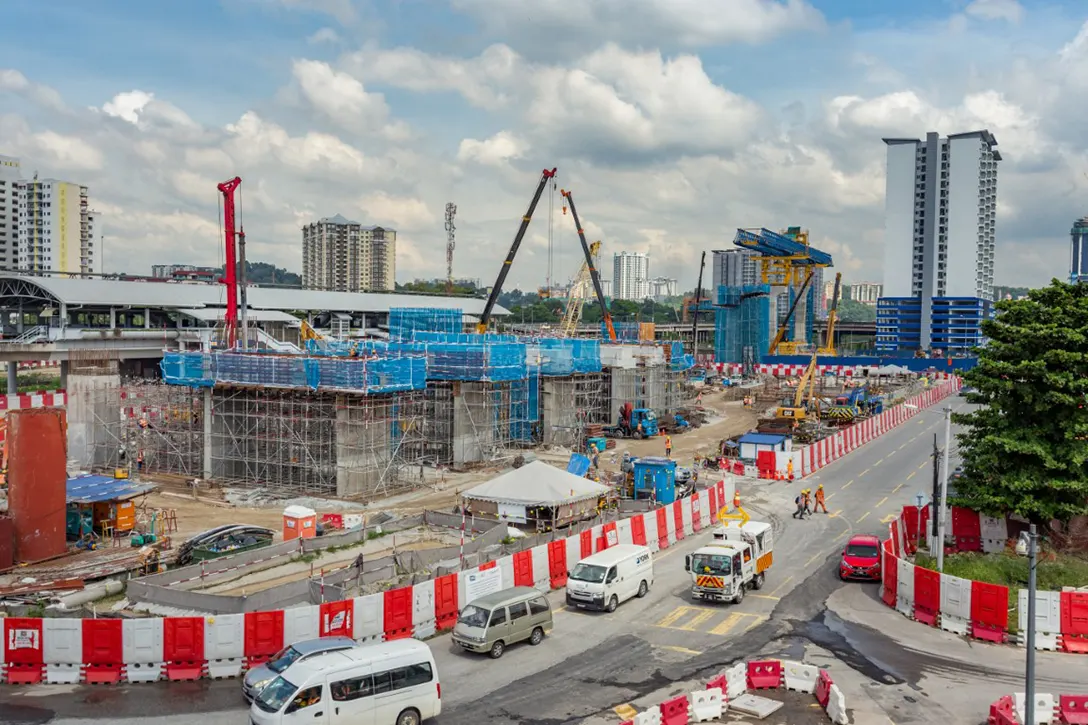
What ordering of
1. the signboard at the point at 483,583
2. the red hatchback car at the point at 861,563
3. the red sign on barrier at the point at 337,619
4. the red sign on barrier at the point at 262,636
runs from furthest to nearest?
the red hatchback car at the point at 861,563
the signboard at the point at 483,583
the red sign on barrier at the point at 337,619
the red sign on barrier at the point at 262,636

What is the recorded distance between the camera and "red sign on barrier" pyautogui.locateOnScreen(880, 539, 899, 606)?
24.1 m

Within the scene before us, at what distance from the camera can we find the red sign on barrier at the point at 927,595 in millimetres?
22359

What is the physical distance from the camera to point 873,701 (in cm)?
1744

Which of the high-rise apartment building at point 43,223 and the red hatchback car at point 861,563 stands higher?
the high-rise apartment building at point 43,223

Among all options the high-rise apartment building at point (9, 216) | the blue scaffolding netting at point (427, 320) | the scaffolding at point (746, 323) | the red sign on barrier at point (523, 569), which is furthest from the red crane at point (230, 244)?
the high-rise apartment building at point (9, 216)

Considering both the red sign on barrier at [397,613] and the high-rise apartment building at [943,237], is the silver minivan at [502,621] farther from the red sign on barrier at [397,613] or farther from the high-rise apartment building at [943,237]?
the high-rise apartment building at [943,237]

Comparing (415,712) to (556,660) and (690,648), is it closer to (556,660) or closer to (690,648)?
(556,660)

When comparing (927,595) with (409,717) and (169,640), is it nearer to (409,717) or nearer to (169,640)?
(409,717)

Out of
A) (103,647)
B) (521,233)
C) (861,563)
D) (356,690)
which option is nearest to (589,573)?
(861,563)

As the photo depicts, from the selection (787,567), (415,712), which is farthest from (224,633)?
(787,567)

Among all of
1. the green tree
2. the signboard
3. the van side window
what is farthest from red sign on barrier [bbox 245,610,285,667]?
the green tree

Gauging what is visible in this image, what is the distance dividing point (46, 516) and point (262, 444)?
52.8ft

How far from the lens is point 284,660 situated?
16.7 m

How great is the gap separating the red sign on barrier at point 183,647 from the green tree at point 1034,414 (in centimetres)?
2257
